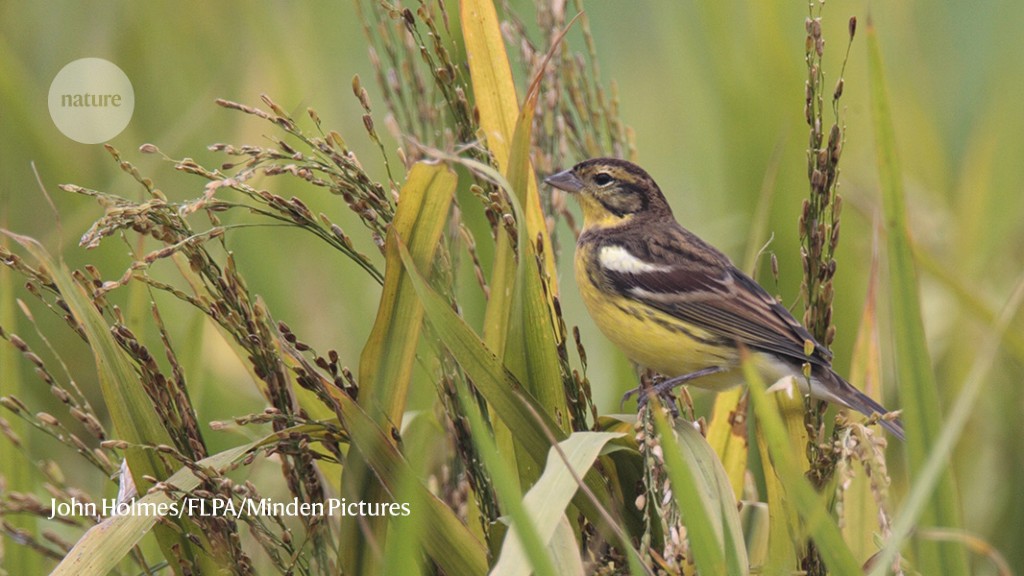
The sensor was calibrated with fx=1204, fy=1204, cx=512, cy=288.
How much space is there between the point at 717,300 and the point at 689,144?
145 cm

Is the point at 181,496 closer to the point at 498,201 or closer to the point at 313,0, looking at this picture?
the point at 498,201

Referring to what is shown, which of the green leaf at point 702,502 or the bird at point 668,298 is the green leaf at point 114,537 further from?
the bird at point 668,298

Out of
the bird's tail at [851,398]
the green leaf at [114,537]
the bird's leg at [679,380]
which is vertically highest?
the green leaf at [114,537]

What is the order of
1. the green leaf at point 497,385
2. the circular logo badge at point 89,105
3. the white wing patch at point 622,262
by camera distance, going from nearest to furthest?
1. the green leaf at point 497,385
2. the white wing patch at point 622,262
3. the circular logo badge at point 89,105

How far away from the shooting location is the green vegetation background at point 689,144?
3.09 metres

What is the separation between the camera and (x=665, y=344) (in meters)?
2.43

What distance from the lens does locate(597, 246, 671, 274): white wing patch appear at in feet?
8.56

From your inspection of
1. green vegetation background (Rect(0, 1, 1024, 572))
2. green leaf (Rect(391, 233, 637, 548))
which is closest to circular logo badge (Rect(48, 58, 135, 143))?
green vegetation background (Rect(0, 1, 1024, 572))

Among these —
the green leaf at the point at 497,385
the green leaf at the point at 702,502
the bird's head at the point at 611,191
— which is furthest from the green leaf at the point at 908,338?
the bird's head at the point at 611,191

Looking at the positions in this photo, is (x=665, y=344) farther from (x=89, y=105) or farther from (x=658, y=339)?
(x=89, y=105)

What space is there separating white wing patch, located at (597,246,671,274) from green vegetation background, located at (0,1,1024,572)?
41 centimetres

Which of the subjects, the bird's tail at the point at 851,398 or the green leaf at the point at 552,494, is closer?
the green leaf at the point at 552,494

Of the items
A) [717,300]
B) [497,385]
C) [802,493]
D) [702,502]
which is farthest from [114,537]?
[717,300]

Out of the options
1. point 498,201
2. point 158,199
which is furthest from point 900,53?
point 158,199
